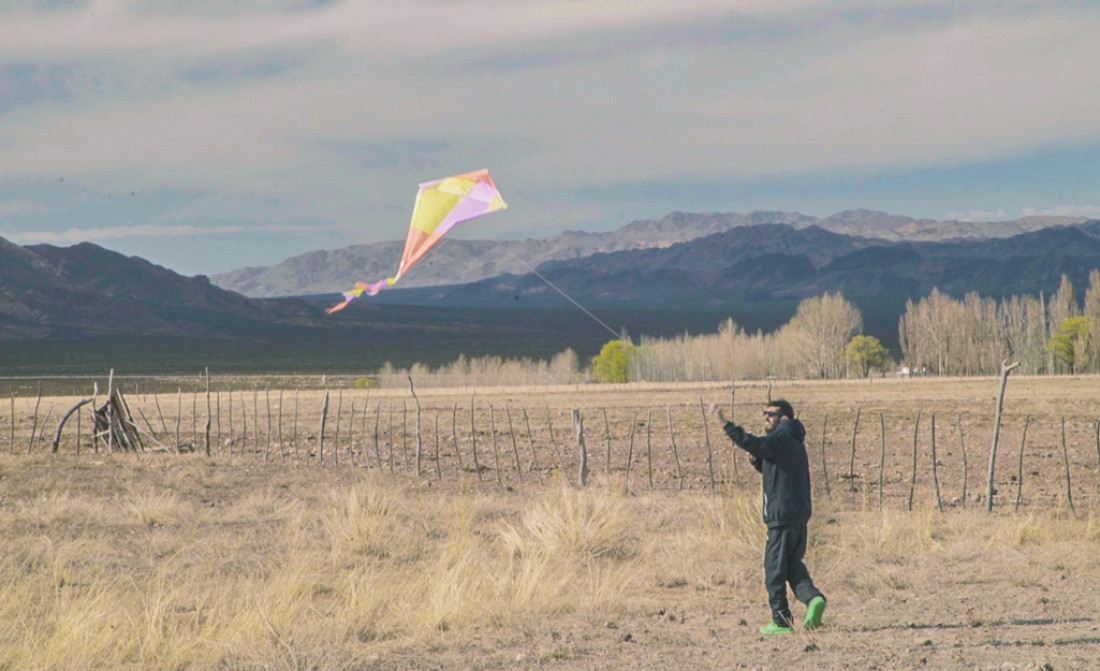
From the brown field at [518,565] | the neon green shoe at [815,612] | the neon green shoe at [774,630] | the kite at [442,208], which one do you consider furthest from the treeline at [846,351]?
the neon green shoe at [815,612]

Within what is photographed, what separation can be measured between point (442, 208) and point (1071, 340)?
89574 millimetres

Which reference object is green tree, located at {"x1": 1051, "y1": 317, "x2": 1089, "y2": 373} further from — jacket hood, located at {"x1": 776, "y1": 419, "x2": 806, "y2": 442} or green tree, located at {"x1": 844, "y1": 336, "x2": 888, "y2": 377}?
jacket hood, located at {"x1": 776, "y1": 419, "x2": 806, "y2": 442}

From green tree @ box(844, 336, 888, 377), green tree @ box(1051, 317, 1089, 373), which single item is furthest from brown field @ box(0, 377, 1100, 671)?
green tree @ box(844, 336, 888, 377)

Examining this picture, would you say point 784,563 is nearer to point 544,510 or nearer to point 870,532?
point 870,532

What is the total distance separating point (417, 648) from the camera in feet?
26.2

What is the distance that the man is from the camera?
25.8 ft

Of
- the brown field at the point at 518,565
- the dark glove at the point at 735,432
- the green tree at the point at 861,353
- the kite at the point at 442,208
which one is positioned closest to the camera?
the dark glove at the point at 735,432

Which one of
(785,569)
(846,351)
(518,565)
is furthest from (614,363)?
(785,569)

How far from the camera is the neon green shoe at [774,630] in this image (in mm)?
7934

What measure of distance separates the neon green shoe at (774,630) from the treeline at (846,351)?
7307 cm

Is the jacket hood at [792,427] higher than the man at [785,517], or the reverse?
the jacket hood at [792,427]

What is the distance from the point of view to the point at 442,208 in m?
9.96

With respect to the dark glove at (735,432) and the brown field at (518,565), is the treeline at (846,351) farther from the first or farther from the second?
the dark glove at (735,432)

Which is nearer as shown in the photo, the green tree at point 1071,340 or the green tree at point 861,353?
the green tree at point 1071,340
